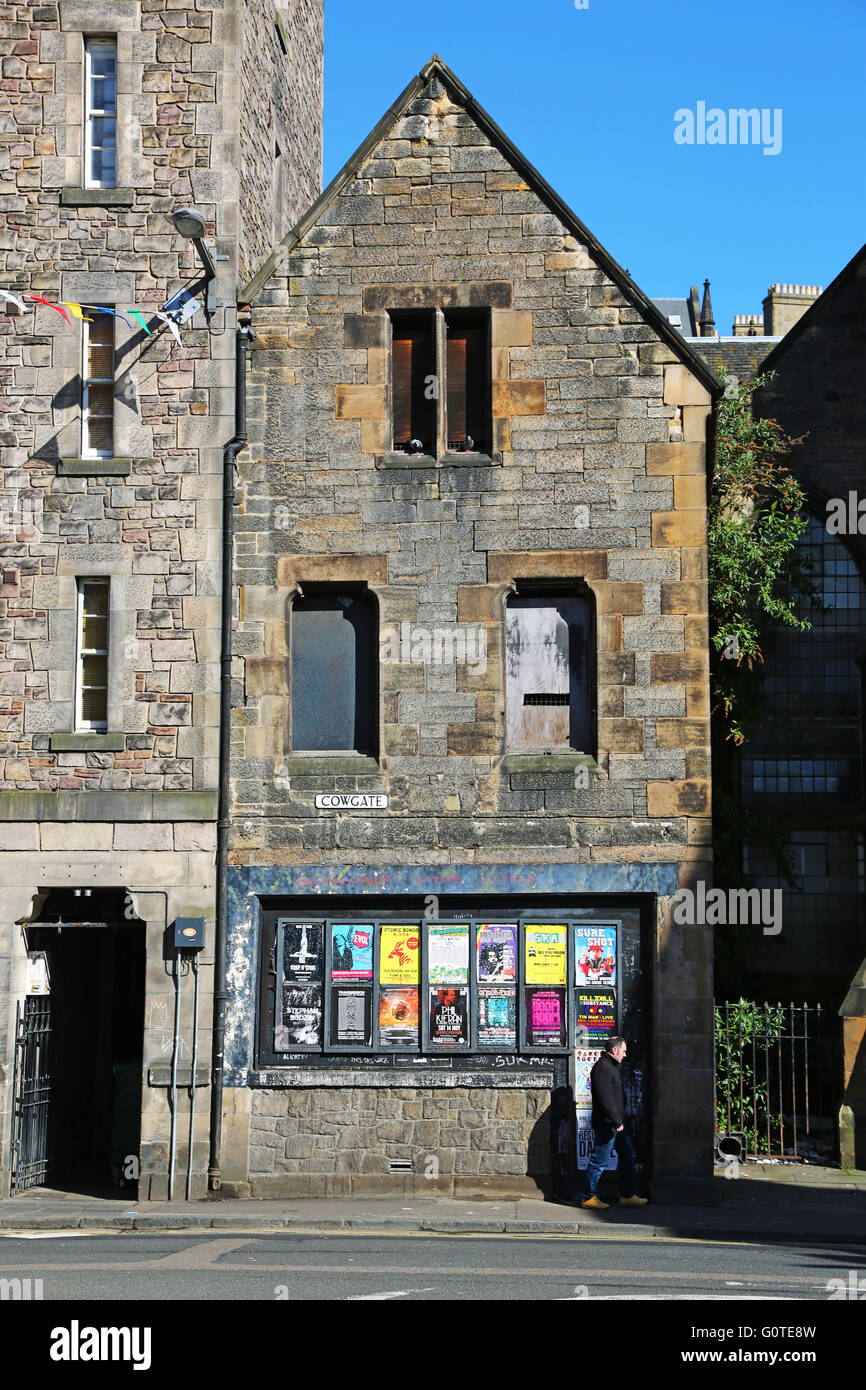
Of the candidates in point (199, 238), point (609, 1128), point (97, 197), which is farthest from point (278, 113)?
point (609, 1128)

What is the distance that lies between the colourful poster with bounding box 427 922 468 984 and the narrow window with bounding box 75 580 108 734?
4595 millimetres

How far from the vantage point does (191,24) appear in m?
18.8

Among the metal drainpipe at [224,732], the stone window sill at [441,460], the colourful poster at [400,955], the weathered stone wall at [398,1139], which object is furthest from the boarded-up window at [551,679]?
the weathered stone wall at [398,1139]

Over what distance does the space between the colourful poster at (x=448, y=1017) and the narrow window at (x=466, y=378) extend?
640 cm

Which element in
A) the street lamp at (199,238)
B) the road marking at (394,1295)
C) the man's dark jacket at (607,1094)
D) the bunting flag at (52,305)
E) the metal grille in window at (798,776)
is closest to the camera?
the road marking at (394,1295)

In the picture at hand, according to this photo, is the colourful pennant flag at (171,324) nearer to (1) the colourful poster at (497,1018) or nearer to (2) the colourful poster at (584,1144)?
(1) the colourful poster at (497,1018)

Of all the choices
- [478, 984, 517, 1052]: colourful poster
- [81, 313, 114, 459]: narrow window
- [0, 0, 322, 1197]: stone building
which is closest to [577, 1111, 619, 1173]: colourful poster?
[478, 984, 517, 1052]: colourful poster

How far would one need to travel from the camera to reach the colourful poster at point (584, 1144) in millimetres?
17141

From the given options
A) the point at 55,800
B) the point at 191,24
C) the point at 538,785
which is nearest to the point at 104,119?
the point at 191,24

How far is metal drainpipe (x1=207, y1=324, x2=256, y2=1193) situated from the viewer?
17.4 metres
